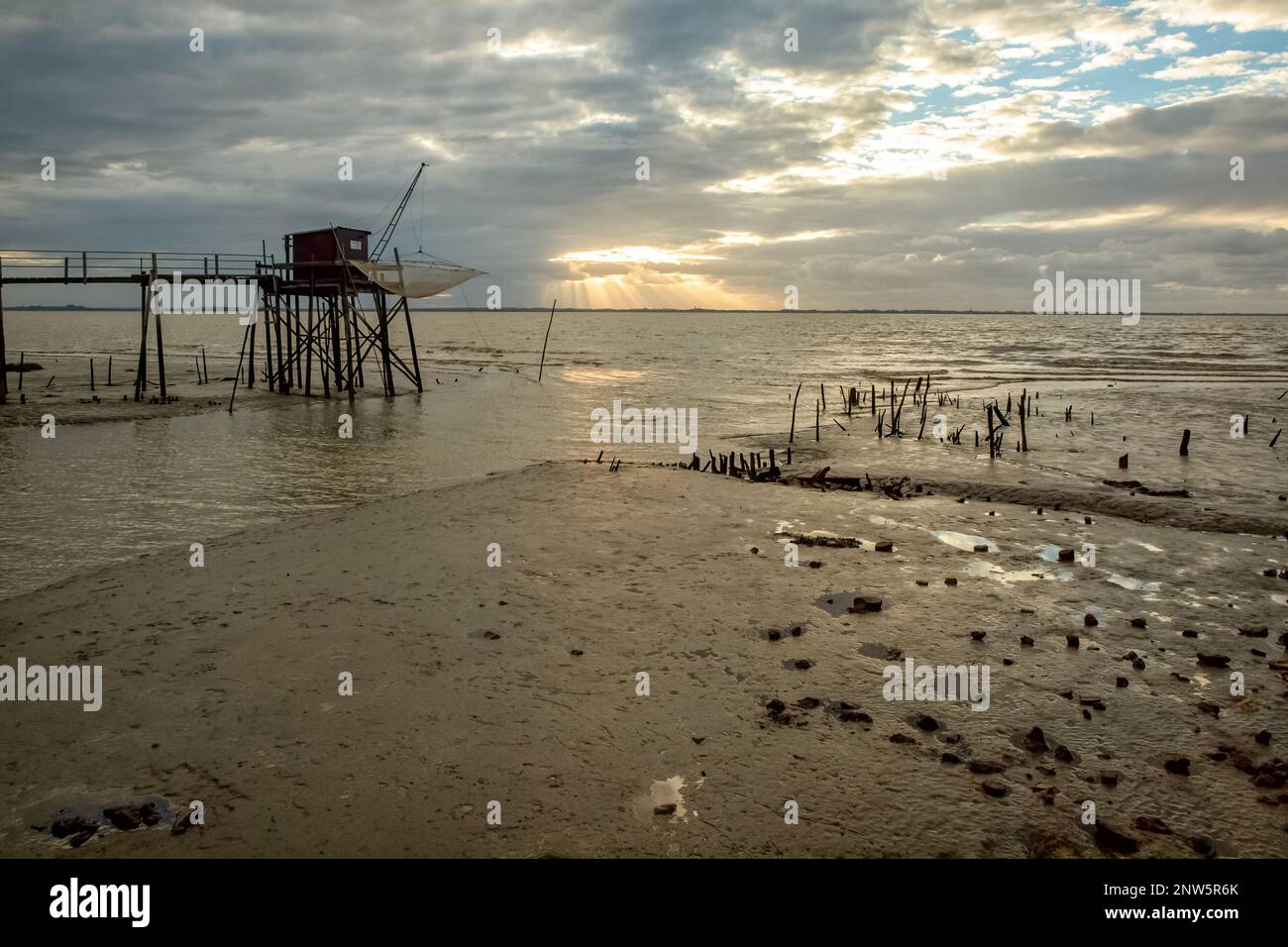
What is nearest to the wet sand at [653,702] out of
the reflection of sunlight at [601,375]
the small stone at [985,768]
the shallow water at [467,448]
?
the small stone at [985,768]

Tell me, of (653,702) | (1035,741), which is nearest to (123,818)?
(653,702)

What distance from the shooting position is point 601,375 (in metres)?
54.6

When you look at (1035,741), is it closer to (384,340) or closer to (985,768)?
(985,768)

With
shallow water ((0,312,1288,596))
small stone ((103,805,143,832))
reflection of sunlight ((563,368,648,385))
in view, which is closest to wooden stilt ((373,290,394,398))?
shallow water ((0,312,1288,596))

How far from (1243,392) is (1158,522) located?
30025 millimetres

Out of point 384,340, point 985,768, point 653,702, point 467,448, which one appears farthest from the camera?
point 384,340

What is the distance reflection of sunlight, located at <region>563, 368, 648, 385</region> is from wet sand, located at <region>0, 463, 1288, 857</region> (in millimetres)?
38440

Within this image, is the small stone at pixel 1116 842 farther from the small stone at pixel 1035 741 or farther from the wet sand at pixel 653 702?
the small stone at pixel 1035 741

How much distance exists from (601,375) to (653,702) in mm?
48785

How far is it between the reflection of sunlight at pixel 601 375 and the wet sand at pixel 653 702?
38440mm

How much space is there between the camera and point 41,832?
4.96 meters
